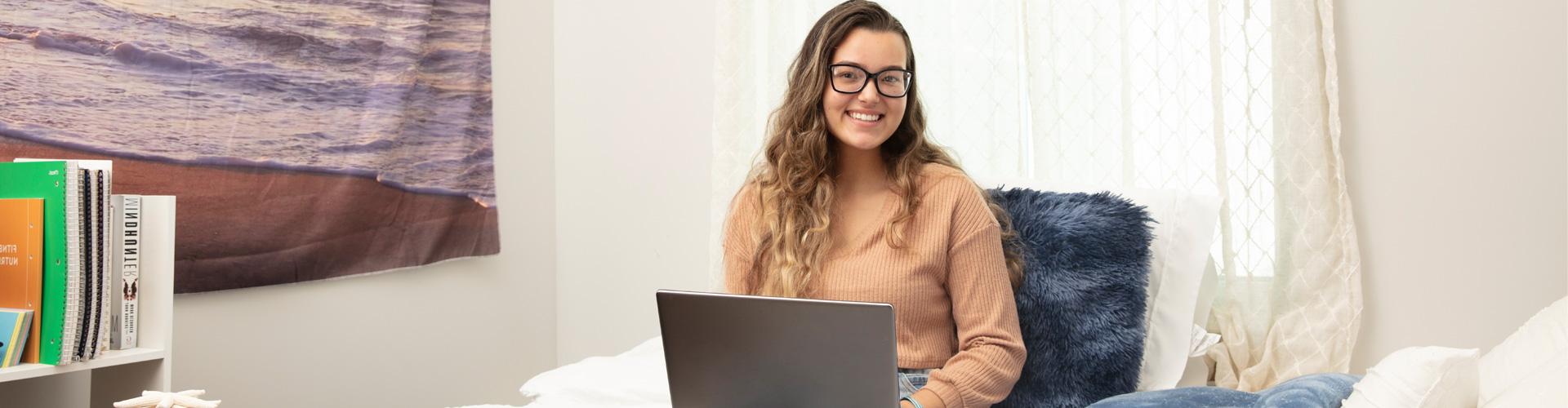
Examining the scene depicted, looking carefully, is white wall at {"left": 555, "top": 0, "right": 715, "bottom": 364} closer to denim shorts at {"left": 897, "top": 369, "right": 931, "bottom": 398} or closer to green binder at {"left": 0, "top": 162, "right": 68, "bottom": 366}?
denim shorts at {"left": 897, "top": 369, "right": 931, "bottom": 398}

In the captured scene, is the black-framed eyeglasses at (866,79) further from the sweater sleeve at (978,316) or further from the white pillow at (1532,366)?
the white pillow at (1532,366)

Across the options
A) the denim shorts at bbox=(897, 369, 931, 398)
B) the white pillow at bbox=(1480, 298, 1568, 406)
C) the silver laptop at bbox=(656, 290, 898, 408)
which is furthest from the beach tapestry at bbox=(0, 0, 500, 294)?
the white pillow at bbox=(1480, 298, 1568, 406)

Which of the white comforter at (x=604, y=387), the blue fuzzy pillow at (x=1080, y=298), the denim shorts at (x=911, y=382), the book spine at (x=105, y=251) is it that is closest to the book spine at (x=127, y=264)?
the book spine at (x=105, y=251)

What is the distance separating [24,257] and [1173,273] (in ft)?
5.55

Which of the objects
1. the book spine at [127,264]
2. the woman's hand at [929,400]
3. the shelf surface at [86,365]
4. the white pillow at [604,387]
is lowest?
the white pillow at [604,387]

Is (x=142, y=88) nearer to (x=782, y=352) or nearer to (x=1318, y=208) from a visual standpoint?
(x=782, y=352)

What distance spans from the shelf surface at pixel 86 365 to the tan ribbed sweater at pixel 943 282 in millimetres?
1009

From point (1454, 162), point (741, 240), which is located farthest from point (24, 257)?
point (1454, 162)

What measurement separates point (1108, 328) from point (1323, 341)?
496mm

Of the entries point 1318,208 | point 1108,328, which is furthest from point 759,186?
point 1318,208

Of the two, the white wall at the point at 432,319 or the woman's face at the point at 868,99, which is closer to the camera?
Answer: the woman's face at the point at 868,99

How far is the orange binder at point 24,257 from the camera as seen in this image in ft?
4.70

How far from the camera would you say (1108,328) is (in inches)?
60.7

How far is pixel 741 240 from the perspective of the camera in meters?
1.62
